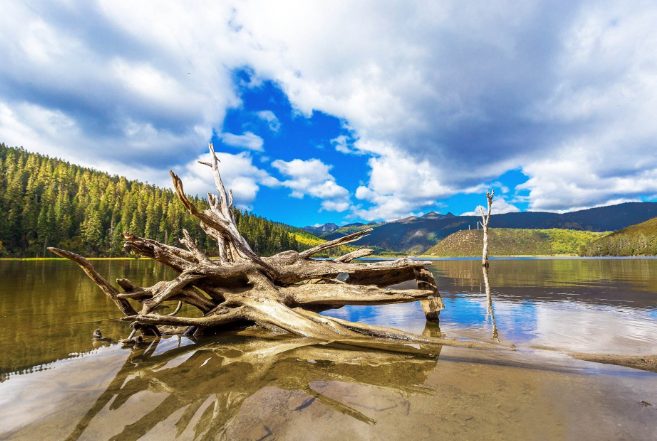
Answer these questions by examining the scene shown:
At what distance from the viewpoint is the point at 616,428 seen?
334cm

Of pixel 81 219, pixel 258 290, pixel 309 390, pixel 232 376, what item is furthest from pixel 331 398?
pixel 81 219

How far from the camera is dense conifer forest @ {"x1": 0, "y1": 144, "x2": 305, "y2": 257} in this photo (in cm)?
8431

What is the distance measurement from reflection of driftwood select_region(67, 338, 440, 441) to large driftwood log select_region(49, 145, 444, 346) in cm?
79

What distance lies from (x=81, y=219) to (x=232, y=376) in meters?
134

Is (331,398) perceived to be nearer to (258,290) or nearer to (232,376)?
(232,376)

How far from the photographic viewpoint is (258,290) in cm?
875

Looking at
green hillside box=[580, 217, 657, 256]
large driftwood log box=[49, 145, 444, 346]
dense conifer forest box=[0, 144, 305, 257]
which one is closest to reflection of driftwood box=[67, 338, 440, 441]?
large driftwood log box=[49, 145, 444, 346]

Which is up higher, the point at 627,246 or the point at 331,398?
the point at 627,246

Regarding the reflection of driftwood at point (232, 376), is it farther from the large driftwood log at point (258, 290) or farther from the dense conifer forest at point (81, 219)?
the dense conifer forest at point (81, 219)

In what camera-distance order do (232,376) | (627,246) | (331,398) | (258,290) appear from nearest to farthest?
(331,398) < (232,376) < (258,290) < (627,246)

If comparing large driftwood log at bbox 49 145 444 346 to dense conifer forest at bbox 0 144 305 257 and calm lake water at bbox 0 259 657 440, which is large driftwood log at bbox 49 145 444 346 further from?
dense conifer forest at bbox 0 144 305 257

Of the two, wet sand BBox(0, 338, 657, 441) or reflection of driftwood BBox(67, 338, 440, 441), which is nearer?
wet sand BBox(0, 338, 657, 441)

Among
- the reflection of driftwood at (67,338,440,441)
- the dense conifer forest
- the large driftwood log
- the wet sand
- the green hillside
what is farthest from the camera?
the green hillside

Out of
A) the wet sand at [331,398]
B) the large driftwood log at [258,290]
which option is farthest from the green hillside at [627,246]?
the wet sand at [331,398]
